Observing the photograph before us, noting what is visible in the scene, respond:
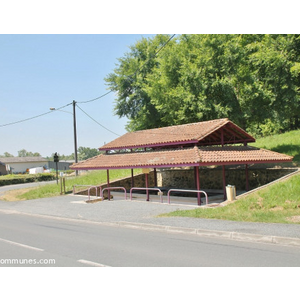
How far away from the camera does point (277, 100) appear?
77.8 ft

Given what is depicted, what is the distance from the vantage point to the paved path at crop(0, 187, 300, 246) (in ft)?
29.1

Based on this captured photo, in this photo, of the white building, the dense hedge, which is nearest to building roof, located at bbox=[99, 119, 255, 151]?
the dense hedge

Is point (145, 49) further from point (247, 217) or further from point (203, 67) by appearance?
point (247, 217)

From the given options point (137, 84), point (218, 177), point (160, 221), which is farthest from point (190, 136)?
point (137, 84)

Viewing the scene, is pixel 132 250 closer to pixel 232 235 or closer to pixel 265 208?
pixel 232 235

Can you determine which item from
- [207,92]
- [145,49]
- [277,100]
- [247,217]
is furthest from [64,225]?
[145,49]

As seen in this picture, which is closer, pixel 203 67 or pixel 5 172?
pixel 203 67

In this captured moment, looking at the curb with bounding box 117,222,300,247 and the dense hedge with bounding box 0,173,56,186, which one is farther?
the dense hedge with bounding box 0,173,56,186

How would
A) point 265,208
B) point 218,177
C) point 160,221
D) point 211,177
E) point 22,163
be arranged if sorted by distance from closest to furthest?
point 160,221, point 265,208, point 218,177, point 211,177, point 22,163

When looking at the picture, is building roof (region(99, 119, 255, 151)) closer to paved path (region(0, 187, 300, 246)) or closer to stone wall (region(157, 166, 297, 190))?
stone wall (region(157, 166, 297, 190))

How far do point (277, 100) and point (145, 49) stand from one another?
2023 cm

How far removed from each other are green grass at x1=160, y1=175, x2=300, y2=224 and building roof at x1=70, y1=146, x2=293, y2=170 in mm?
2616

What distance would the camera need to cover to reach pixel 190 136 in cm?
1880

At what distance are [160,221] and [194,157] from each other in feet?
18.0
